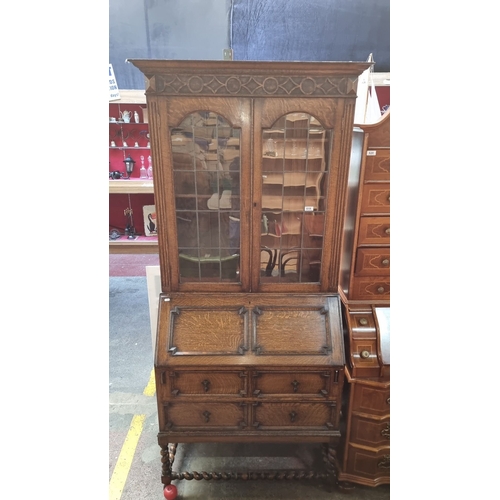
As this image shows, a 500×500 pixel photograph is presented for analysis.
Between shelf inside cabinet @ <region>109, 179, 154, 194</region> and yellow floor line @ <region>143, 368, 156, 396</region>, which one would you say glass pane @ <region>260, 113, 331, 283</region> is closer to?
yellow floor line @ <region>143, 368, 156, 396</region>

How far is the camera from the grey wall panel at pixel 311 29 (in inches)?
129

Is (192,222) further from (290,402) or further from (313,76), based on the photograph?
(290,402)

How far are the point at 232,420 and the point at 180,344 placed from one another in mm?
493

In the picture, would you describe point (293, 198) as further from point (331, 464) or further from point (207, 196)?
point (331, 464)

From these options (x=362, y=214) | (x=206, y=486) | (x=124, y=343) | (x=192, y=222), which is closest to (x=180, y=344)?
(x=192, y=222)

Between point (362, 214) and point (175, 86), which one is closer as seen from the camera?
point (175, 86)

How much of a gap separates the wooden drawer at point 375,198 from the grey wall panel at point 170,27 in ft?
9.21

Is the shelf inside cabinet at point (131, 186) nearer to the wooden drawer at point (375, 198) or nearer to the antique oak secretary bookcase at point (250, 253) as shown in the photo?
the antique oak secretary bookcase at point (250, 253)

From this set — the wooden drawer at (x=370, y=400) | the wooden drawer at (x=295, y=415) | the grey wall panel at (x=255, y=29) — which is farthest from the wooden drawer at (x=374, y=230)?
the grey wall panel at (x=255, y=29)

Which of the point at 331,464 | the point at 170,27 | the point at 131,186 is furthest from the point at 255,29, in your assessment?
the point at 331,464

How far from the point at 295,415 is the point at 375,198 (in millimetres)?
1192

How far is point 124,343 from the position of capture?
3225 millimetres

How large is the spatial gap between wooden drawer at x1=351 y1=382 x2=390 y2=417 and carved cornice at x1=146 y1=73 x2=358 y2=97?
1453 millimetres

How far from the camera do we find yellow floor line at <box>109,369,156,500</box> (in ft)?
6.30
